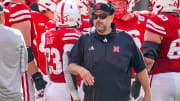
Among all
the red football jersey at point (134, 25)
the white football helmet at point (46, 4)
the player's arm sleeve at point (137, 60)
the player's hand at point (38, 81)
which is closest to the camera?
the player's arm sleeve at point (137, 60)

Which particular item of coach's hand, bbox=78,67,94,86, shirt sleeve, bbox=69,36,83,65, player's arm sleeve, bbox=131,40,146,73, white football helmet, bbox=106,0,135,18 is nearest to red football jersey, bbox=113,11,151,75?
white football helmet, bbox=106,0,135,18

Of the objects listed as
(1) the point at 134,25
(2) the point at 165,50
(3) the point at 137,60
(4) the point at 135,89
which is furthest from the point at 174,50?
(1) the point at 134,25

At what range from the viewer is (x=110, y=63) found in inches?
123

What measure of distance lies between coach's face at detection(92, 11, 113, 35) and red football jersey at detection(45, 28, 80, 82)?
504 mm

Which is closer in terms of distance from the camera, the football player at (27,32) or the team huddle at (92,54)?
the team huddle at (92,54)

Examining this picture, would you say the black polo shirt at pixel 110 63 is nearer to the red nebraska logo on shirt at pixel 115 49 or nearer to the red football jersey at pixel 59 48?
the red nebraska logo on shirt at pixel 115 49

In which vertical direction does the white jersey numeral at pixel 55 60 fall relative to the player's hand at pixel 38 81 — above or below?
above

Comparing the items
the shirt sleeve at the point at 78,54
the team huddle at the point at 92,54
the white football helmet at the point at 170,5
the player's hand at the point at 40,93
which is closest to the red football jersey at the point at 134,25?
the team huddle at the point at 92,54

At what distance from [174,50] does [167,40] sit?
15 cm

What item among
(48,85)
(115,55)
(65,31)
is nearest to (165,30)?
(115,55)

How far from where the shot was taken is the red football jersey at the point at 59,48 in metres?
3.67

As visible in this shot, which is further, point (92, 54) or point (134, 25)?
point (134, 25)

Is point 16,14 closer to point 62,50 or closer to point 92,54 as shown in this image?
point 62,50

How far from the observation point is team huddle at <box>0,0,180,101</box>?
3.13 meters
